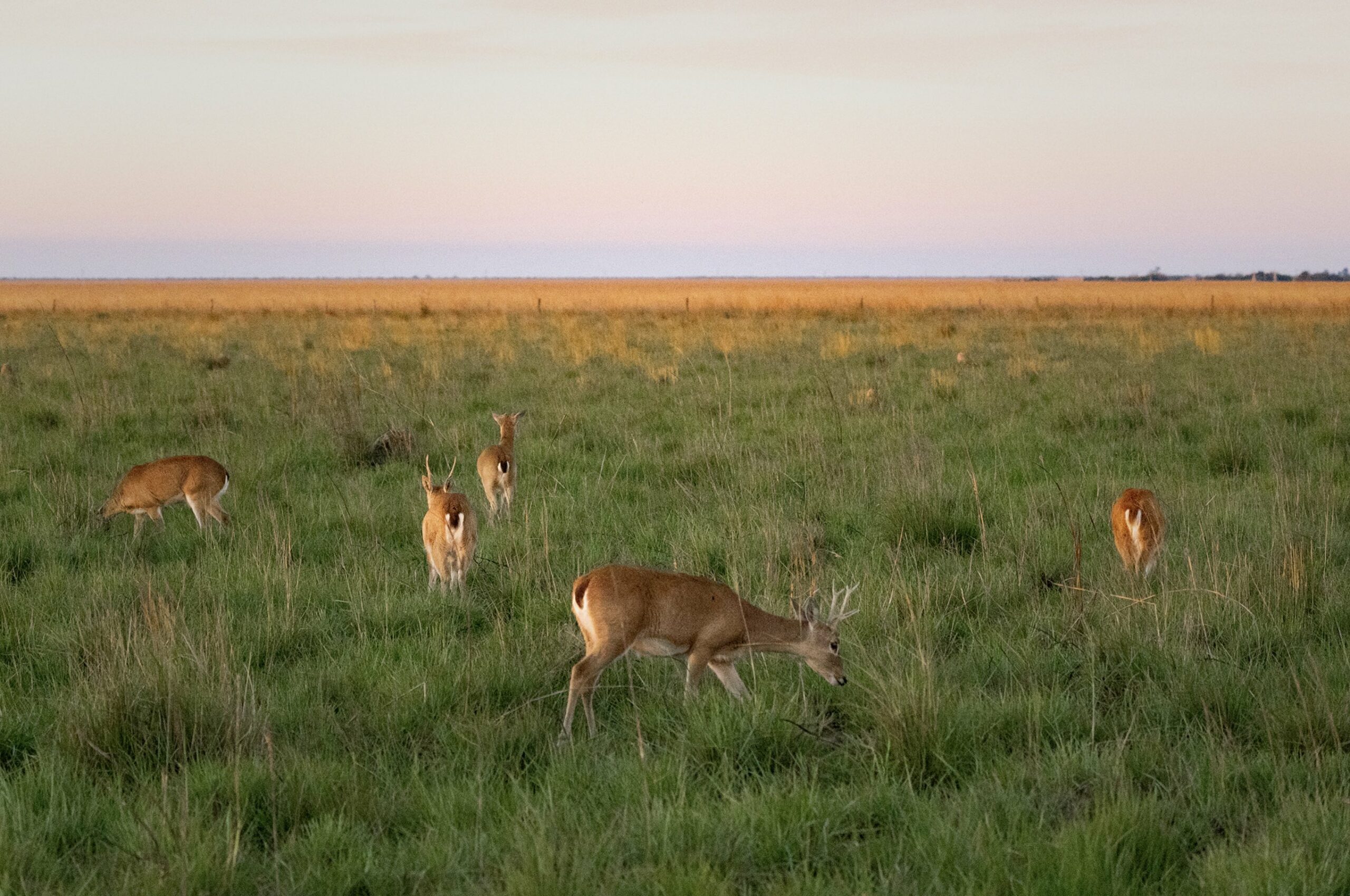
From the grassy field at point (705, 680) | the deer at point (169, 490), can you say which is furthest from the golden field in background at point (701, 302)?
the deer at point (169, 490)

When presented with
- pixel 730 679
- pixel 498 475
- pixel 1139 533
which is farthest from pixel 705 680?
pixel 498 475

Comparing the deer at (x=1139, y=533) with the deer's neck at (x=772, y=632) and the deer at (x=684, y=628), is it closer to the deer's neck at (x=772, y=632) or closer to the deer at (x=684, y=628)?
the deer at (x=684, y=628)

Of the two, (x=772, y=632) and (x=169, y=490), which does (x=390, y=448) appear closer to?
(x=169, y=490)

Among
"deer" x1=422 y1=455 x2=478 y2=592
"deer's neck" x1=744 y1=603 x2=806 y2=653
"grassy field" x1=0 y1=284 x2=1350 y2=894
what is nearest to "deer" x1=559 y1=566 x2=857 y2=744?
"deer's neck" x1=744 y1=603 x2=806 y2=653

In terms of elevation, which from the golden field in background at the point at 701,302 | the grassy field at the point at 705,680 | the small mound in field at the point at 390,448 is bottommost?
the grassy field at the point at 705,680

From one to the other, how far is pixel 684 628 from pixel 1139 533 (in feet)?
10.9

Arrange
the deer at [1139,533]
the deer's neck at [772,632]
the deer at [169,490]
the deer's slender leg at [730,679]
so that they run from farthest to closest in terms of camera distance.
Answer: the deer at [169,490] < the deer at [1139,533] < the deer's neck at [772,632] < the deer's slender leg at [730,679]

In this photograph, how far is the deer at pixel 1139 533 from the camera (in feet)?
22.6

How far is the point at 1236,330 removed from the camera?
29375mm

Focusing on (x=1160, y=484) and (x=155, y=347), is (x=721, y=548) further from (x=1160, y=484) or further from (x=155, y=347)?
(x=155, y=347)

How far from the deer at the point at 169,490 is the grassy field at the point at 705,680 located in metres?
0.22

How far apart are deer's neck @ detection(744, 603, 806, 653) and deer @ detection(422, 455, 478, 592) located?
7.35 feet

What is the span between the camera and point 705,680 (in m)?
5.70

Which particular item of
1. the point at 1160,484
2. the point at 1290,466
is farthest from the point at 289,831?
the point at 1290,466
